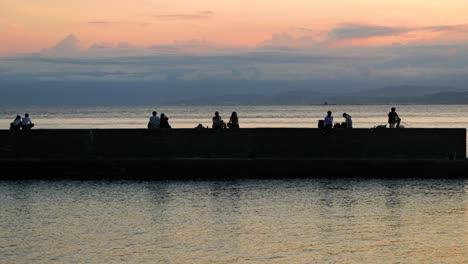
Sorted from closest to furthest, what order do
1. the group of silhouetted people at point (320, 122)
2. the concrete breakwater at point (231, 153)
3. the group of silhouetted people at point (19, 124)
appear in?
the concrete breakwater at point (231, 153), the group of silhouetted people at point (320, 122), the group of silhouetted people at point (19, 124)

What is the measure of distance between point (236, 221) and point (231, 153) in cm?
918

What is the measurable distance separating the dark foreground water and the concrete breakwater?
97 centimetres

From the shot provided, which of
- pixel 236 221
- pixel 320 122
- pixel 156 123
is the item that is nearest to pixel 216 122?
pixel 156 123

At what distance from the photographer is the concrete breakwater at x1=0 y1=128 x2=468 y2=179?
2714 centimetres

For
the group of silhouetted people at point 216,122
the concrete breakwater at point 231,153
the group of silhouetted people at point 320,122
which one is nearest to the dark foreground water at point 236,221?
the concrete breakwater at point 231,153

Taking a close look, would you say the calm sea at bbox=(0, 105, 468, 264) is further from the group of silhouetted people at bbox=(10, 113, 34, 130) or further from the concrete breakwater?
the group of silhouetted people at bbox=(10, 113, 34, 130)

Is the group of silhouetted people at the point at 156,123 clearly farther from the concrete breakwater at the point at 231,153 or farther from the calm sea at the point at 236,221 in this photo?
the calm sea at the point at 236,221

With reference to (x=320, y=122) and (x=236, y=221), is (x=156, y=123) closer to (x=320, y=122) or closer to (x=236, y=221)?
(x=320, y=122)

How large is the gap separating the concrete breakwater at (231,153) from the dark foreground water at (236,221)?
97cm

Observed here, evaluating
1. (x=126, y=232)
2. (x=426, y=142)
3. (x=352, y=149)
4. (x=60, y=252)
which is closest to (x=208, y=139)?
(x=352, y=149)

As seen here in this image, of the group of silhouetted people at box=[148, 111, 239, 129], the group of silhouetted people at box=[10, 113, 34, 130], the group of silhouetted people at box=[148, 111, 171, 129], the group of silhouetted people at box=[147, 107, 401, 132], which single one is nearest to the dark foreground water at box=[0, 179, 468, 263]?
the group of silhouetted people at box=[147, 107, 401, 132]

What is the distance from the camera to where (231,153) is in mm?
27938

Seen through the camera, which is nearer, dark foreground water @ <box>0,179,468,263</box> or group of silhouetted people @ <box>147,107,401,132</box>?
dark foreground water @ <box>0,179,468,263</box>

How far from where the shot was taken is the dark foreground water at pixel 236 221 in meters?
15.2
